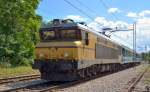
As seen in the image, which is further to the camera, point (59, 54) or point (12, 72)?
point (12, 72)

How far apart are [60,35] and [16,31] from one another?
22.4 meters

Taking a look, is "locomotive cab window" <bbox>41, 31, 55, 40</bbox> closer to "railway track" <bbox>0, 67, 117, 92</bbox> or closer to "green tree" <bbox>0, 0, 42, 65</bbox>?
"railway track" <bbox>0, 67, 117, 92</bbox>

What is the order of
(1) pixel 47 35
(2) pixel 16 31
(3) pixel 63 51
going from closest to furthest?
(3) pixel 63 51 → (1) pixel 47 35 → (2) pixel 16 31

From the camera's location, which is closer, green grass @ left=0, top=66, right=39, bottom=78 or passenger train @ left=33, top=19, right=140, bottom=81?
passenger train @ left=33, top=19, right=140, bottom=81

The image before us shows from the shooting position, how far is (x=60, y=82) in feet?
75.3

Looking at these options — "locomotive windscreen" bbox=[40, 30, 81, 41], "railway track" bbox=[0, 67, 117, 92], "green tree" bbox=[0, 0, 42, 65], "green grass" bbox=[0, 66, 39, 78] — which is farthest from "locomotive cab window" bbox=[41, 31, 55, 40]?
"green tree" bbox=[0, 0, 42, 65]

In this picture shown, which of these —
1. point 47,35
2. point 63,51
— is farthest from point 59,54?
point 47,35

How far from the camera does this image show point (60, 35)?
22391mm

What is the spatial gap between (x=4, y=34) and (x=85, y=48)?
20764 millimetres

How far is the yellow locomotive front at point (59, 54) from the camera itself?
21.2m

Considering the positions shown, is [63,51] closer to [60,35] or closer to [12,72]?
[60,35]

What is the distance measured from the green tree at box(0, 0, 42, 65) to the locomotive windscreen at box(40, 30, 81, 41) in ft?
62.7

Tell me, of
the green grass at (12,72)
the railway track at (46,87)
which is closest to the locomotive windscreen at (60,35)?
the railway track at (46,87)

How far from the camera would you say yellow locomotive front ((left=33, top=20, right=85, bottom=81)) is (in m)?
21.2
